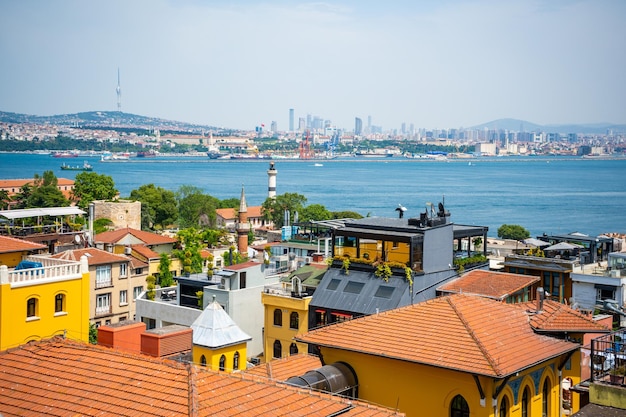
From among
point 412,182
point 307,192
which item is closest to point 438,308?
point 307,192

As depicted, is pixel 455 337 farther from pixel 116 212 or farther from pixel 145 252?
pixel 116 212

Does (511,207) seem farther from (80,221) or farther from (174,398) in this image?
(174,398)

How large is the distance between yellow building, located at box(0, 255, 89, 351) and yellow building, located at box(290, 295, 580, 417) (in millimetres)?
7040

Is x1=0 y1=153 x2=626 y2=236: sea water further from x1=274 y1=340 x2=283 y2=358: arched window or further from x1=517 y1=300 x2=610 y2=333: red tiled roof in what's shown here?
x1=517 y1=300 x2=610 y2=333: red tiled roof

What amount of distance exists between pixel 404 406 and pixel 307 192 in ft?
438

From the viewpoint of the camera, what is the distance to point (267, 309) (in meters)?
24.4

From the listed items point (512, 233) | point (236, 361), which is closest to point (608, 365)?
point (236, 361)

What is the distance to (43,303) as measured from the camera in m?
17.0

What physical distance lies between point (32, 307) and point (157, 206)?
162 ft

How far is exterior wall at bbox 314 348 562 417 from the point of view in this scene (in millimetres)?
10711

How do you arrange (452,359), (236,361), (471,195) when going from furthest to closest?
(471,195) < (236,361) < (452,359)

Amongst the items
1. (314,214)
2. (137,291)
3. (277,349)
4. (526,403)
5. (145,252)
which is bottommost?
(137,291)

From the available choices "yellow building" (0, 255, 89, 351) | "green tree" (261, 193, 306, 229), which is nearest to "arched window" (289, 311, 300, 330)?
"yellow building" (0, 255, 89, 351)

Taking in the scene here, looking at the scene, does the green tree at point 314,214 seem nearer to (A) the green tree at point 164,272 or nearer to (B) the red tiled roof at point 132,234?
(B) the red tiled roof at point 132,234
